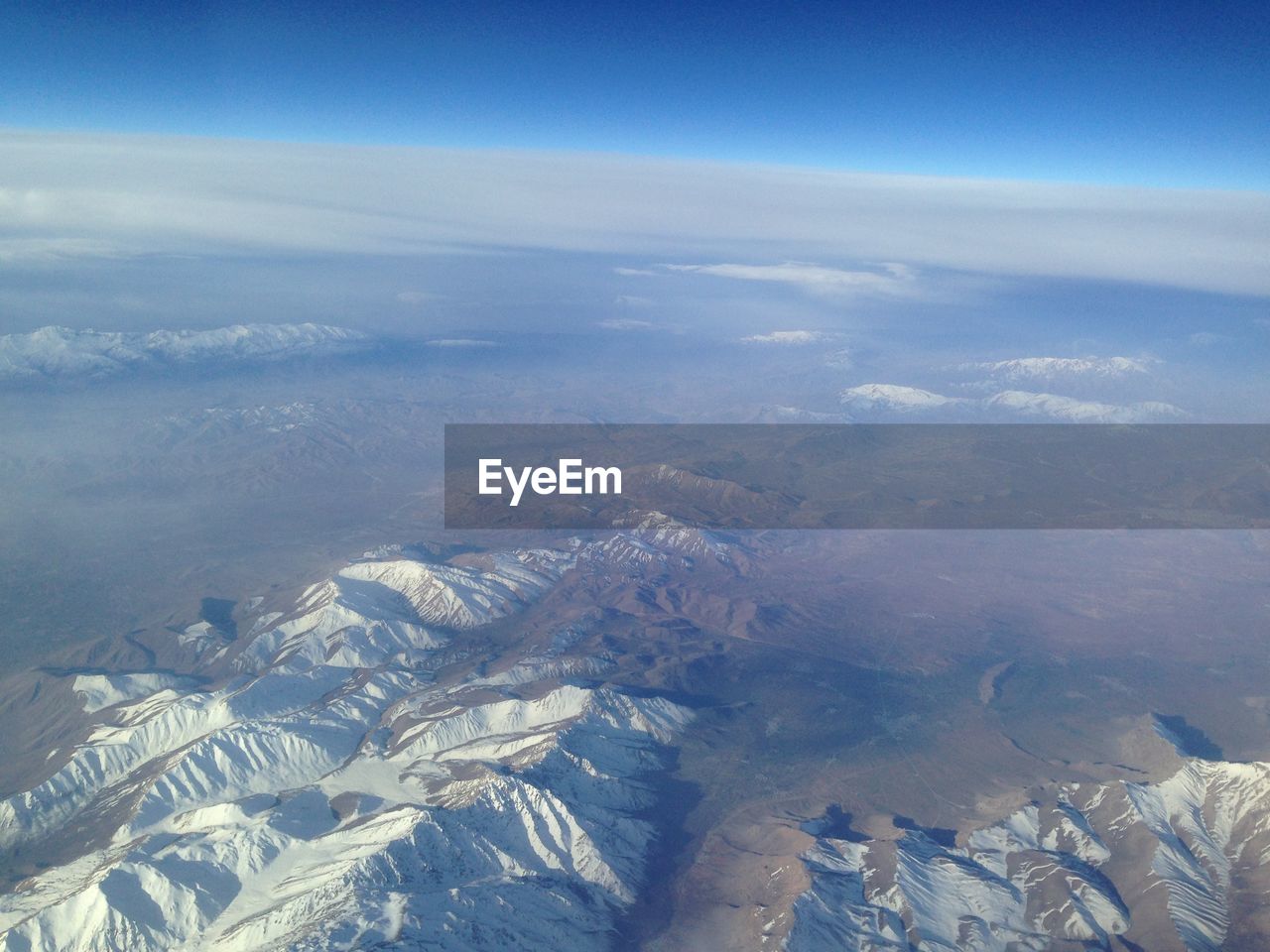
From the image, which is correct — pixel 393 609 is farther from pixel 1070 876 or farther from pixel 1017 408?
pixel 1017 408

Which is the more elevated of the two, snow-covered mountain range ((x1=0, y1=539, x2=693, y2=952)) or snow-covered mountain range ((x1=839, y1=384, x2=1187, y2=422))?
snow-covered mountain range ((x1=839, y1=384, x2=1187, y2=422))

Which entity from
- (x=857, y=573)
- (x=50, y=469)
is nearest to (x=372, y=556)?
(x=857, y=573)

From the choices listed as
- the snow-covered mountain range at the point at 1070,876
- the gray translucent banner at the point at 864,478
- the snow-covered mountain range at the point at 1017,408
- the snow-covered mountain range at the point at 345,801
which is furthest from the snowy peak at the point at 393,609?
the snow-covered mountain range at the point at 1017,408

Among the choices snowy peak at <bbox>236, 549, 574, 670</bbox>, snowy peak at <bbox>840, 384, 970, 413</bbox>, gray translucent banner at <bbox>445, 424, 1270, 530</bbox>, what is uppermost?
snowy peak at <bbox>840, 384, 970, 413</bbox>

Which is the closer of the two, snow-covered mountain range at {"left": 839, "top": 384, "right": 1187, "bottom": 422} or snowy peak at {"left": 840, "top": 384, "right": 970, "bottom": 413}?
snow-covered mountain range at {"left": 839, "top": 384, "right": 1187, "bottom": 422}

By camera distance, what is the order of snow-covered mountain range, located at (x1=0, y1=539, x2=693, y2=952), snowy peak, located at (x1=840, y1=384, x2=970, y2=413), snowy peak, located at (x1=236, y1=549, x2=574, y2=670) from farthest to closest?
snowy peak, located at (x1=840, y1=384, x2=970, y2=413), snowy peak, located at (x1=236, y1=549, x2=574, y2=670), snow-covered mountain range, located at (x1=0, y1=539, x2=693, y2=952)

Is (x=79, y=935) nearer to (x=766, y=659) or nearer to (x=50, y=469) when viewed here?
(x=766, y=659)

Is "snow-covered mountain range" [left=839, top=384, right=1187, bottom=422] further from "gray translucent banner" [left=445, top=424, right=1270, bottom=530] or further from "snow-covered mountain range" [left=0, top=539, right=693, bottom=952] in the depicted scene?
"snow-covered mountain range" [left=0, top=539, right=693, bottom=952]

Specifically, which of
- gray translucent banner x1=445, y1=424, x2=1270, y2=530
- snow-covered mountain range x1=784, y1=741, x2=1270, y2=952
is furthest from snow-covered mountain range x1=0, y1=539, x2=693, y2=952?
gray translucent banner x1=445, y1=424, x2=1270, y2=530

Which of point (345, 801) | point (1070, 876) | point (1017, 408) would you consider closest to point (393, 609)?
point (345, 801)
